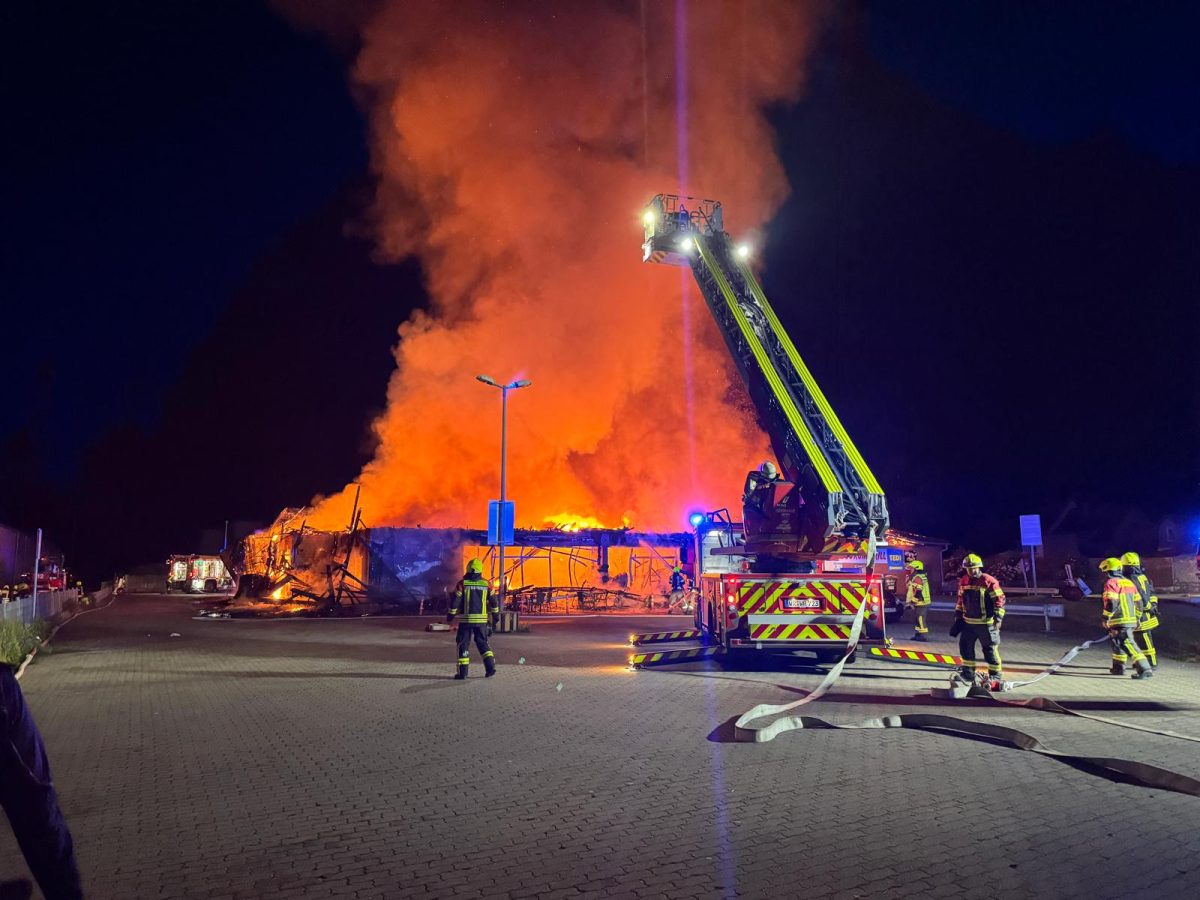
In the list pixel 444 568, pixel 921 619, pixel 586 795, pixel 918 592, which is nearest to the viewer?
pixel 586 795

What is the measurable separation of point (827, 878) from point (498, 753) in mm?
3423

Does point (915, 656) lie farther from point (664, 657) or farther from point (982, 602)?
point (664, 657)

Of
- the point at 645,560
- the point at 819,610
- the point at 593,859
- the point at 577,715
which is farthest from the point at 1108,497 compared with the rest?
the point at 593,859

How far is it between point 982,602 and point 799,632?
2883mm

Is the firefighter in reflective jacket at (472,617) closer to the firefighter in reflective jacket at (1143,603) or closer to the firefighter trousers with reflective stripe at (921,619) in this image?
the firefighter in reflective jacket at (1143,603)

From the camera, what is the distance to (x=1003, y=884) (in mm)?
3953

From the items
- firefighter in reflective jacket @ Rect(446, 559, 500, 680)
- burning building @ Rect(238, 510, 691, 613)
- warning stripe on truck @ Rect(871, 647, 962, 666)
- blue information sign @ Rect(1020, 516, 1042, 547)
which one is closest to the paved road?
firefighter in reflective jacket @ Rect(446, 559, 500, 680)

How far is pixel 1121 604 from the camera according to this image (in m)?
10.9

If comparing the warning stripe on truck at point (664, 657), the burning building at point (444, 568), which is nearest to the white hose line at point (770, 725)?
the warning stripe on truck at point (664, 657)

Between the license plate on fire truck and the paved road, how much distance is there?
1.38 metres

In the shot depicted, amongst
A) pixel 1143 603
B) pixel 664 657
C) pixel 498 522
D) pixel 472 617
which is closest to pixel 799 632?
pixel 664 657

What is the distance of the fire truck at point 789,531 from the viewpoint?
1178 cm

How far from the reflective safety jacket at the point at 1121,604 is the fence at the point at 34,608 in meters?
17.3

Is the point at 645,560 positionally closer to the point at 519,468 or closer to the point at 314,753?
Result: the point at 519,468
